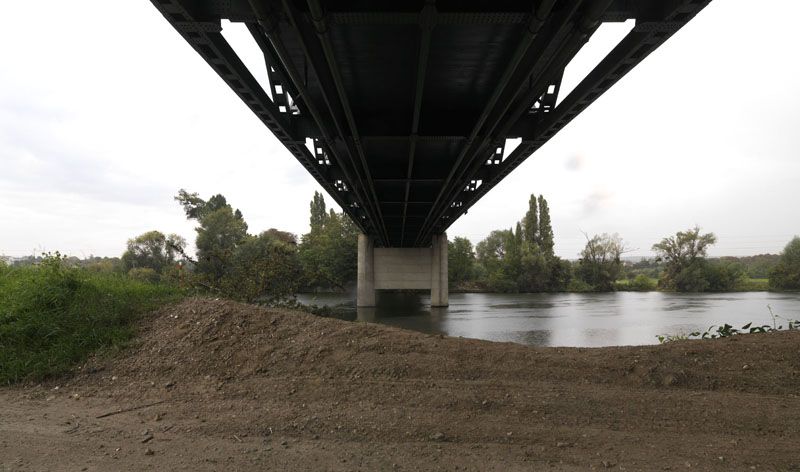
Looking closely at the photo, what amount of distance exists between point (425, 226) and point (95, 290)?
21.7 metres

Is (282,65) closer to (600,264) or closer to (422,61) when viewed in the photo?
(422,61)

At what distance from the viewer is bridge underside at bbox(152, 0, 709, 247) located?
5445 millimetres

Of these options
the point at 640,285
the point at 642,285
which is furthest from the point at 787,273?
the point at 640,285

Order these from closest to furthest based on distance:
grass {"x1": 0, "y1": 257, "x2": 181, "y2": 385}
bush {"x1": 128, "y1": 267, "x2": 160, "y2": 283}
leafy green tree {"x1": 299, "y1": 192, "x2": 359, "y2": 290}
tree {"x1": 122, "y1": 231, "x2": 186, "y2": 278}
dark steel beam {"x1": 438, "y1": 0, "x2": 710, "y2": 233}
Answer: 1. dark steel beam {"x1": 438, "y1": 0, "x2": 710, "y2": 233}
2. grass {"x1": 0, "y1": 257, "x2": 181, "y2": 385}
3. bush {"x1": 128, "y1": 267, "x2": 160, "y2": 283}
4. tree {"x1": 122, "y1": 231, "x2": 186, "y2": 278}
5. leafy green tree {"x1": 299, "y1": 192, "x2": 359, "y2": 290}

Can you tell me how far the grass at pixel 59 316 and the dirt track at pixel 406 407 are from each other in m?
0.51

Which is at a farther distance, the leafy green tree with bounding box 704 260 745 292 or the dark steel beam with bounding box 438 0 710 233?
the leafy green tree with bounding box 704 260 745 292

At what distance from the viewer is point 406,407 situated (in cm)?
436

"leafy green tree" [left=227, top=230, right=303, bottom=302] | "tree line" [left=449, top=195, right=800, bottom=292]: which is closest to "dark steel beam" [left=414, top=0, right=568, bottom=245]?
"leafy green tree" [left=227, top=230, right=303, bottom=302]

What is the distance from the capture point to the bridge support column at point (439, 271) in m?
40.7

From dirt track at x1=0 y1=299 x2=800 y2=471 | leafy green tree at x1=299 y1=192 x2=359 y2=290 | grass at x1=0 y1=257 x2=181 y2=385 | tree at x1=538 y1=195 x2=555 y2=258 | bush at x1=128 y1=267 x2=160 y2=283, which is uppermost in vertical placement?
tree at x1=538 y1=195 x2=555 y2=258

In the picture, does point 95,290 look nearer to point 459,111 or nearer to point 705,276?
point 459,111

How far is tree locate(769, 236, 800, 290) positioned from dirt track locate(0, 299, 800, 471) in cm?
6817

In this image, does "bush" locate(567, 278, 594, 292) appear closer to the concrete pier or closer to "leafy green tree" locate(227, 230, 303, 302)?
the concrete pier

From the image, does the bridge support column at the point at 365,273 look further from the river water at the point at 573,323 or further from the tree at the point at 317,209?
the tree at the point at 317,209
